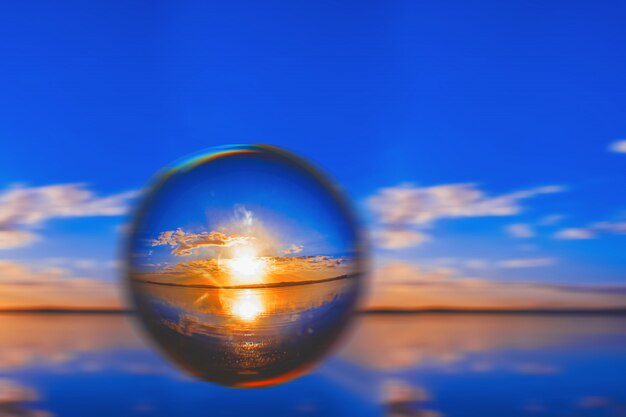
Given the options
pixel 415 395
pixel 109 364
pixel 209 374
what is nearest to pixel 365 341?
pixel 109 364

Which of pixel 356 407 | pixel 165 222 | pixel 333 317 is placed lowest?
pixel 356 407

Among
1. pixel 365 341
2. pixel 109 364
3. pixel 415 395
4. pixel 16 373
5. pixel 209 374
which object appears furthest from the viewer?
pixel 365 341

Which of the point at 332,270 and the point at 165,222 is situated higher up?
the point at 165,222

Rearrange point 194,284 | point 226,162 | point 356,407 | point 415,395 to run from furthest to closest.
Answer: point 415,395 < point 356,407 < point 226,162 < point 194,284

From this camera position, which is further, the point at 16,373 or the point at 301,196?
the point at 16,373

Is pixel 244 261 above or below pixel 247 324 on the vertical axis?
above

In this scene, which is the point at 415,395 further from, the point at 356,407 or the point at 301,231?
the point at 301,231
